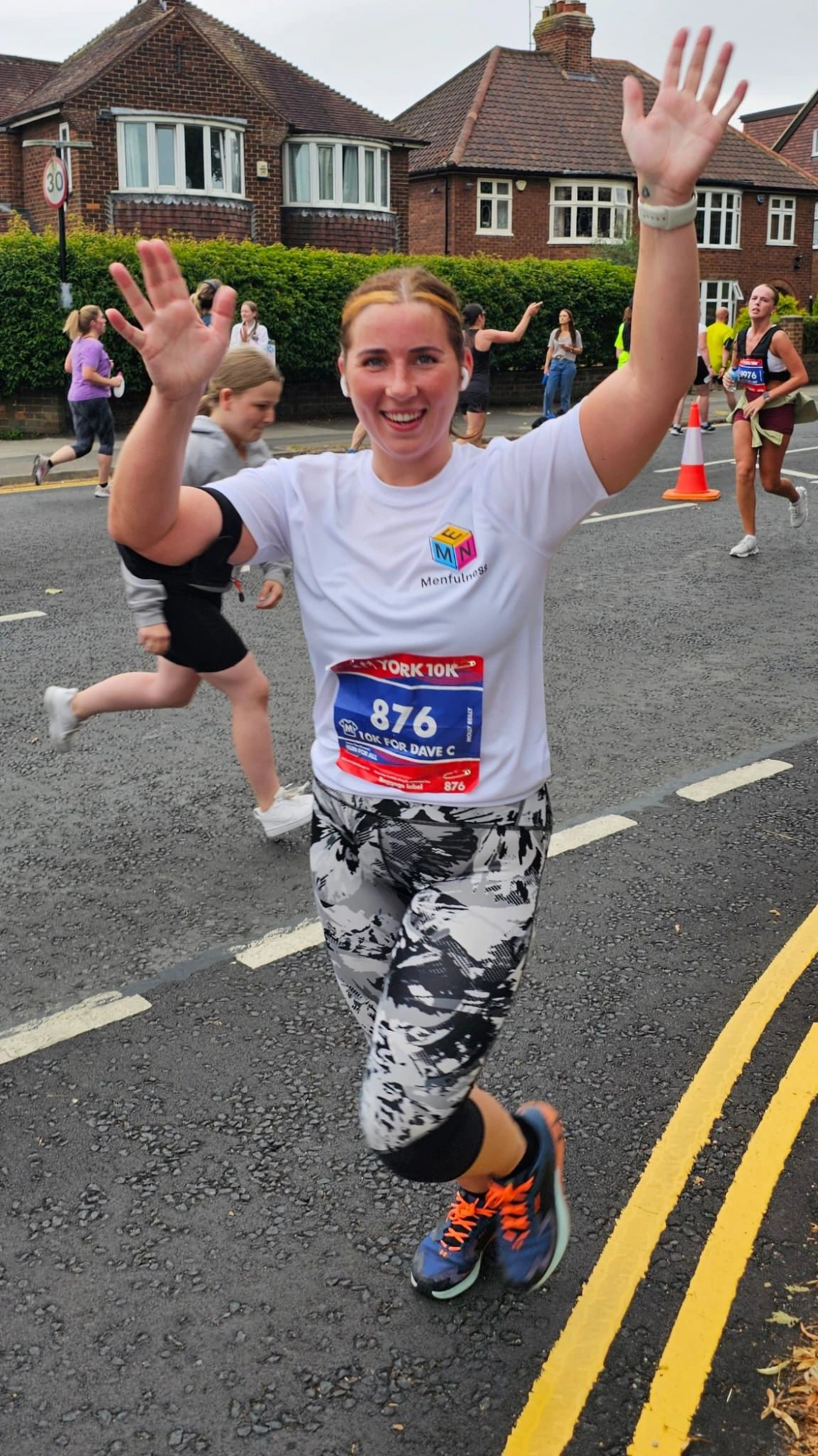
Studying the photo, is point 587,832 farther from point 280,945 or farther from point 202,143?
point 202,143

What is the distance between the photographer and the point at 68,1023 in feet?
13.1

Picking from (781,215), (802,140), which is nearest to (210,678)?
(781,215)

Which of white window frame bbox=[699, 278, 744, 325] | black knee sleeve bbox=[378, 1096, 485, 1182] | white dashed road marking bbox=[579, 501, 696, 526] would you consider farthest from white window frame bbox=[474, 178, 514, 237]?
black knee sleeve bbox=[378, 1096, 485, 1182]

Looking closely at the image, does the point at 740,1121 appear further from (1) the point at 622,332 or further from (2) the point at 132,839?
(1) the point at 622,332

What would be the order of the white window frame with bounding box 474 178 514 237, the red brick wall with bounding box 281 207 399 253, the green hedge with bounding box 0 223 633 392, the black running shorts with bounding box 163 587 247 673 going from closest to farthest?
the black running shorts with bounding box 163 587 247 673, the green hedge with bounding box 0 223 633 392, the red brick wall with bounding box 281 207 399 253, the white window frame with bounding box 474 178 514 237

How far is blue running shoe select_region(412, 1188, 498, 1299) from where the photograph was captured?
9.37 ft

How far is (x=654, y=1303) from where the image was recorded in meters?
2.84

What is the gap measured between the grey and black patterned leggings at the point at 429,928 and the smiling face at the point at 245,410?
2732 millimetres

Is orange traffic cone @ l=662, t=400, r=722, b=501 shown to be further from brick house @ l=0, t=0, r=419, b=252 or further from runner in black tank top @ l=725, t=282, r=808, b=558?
brick house @ l=0, t=0, r=419, b=252

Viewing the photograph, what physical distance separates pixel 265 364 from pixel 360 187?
33.7m

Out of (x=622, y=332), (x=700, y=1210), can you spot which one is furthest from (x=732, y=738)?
(x=622, y=332)

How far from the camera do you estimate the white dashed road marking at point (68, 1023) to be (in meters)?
3.88

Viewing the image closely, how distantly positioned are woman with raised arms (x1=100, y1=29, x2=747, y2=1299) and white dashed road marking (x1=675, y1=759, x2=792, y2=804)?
3.42 m

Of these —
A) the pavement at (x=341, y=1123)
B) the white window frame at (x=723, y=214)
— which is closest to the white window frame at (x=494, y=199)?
the white window frame at (x=723, y=214)
